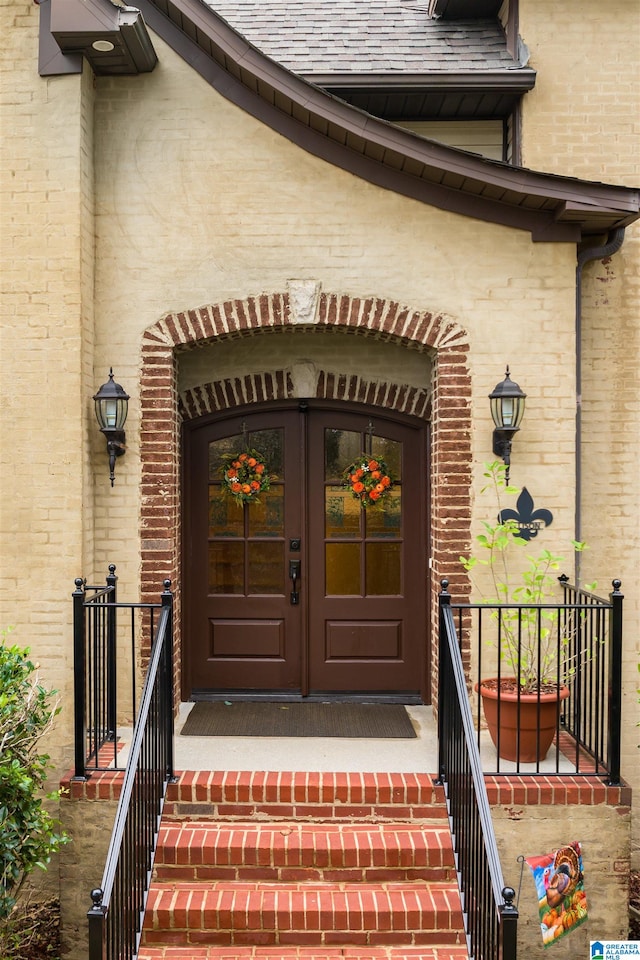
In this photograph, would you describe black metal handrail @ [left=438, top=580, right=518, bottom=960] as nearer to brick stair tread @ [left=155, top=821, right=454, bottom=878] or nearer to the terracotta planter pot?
brick stair tread @ [left=155, top=821, right=454, bottom=878]

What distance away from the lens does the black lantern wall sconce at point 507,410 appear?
202 inches

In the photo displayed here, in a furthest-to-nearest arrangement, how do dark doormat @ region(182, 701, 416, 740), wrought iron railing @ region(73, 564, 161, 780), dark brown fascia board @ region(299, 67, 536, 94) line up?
dark brown fascia board @ region(299, 67, 536, 94), dark doormat @ region(182, 701, 416, 740), wrought iron railing @ region(73, 564, 161, 780)

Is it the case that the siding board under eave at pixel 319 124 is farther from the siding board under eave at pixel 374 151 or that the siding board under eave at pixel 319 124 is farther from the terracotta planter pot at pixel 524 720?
the terracotta planter pot at pixel 524 720

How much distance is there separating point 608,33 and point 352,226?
2.72 m

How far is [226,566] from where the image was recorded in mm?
6090

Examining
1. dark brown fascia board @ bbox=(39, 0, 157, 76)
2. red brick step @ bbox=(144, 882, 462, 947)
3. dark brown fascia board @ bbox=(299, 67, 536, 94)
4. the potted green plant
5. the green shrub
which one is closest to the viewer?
the green shrub

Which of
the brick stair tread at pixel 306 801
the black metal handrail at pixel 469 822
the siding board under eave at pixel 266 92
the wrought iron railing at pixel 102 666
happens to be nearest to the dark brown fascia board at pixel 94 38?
the siding board under eave at pixel 266 92

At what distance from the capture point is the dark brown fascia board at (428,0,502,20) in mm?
6464

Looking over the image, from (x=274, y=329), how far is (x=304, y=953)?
12.4 ft

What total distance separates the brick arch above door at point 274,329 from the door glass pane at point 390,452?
2.16 ft

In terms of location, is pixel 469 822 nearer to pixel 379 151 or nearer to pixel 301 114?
pixel 379 151

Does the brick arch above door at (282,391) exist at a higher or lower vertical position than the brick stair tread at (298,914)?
higher

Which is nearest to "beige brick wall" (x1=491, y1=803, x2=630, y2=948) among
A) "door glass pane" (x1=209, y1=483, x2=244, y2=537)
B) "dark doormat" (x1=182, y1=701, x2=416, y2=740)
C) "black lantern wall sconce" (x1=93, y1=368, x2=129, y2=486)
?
"dark doormat" (x1=182, y1=701, x2=416, y2=740)

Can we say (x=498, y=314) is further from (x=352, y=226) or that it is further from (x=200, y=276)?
(x=200, y=276)
